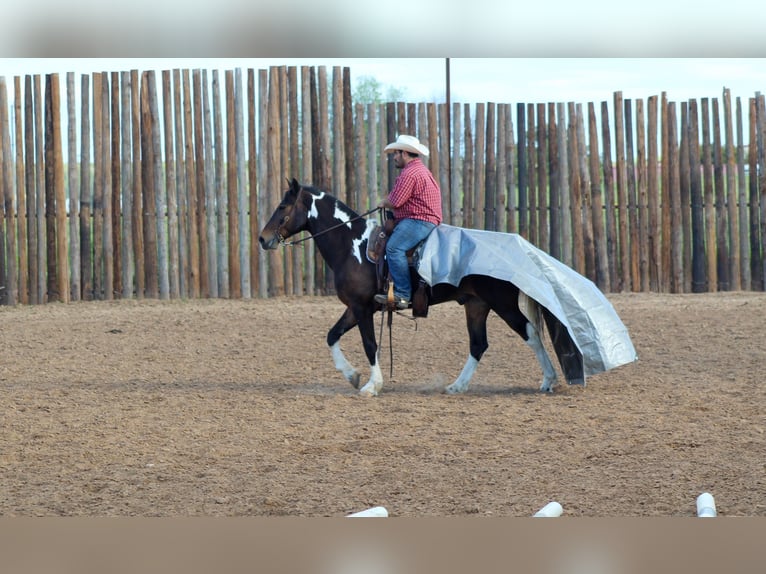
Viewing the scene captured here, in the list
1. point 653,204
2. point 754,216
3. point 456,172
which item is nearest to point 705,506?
point 456,172

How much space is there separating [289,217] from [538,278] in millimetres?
A: 2119

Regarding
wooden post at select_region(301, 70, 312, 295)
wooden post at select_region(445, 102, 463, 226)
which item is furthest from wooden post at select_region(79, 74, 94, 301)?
wooden post at select_region(445, 102, 463, 226)

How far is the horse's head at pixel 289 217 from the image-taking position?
834 cm

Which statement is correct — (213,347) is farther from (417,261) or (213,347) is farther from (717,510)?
(717,510)

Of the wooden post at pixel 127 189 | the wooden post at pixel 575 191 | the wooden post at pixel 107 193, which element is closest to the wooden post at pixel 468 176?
the wooden post at pixel 575 191

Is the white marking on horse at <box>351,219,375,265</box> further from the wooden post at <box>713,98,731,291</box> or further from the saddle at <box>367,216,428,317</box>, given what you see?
the wooden post at <box>713,98,731,291</box>

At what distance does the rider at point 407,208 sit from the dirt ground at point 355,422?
1014 millimetres

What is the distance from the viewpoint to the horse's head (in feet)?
27.3

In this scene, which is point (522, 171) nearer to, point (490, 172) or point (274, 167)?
point (490, 172)

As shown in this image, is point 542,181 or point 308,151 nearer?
point 308,151

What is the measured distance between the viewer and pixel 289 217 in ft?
27.4

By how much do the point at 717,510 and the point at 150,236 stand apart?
1052cm

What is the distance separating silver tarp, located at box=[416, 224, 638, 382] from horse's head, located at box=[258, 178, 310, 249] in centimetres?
111
